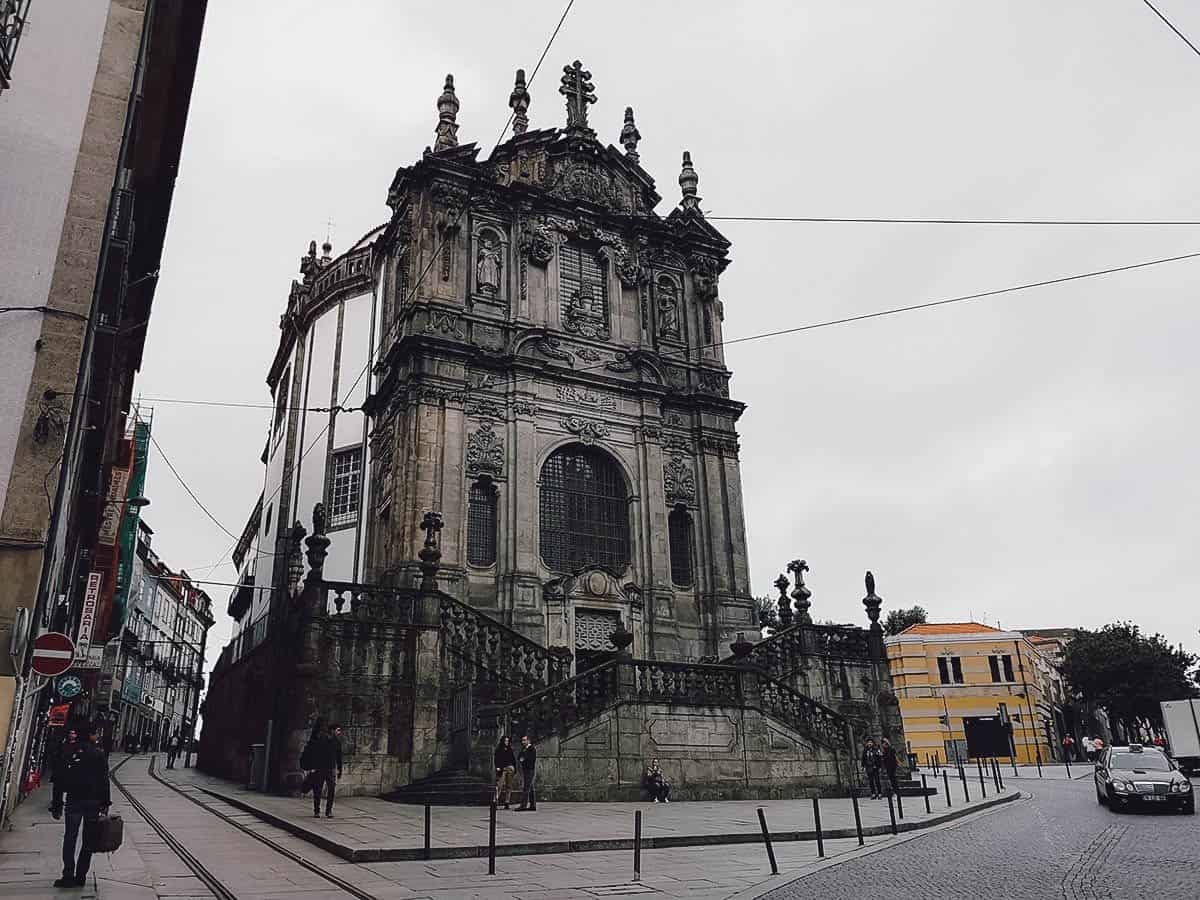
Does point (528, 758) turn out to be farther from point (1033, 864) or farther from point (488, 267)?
point (488, 267)

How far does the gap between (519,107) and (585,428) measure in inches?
474

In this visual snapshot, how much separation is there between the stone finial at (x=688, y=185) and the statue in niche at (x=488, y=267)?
8.57 meters

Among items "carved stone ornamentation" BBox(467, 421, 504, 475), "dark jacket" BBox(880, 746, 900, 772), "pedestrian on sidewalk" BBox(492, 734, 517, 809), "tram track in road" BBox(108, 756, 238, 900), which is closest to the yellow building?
"carved stone ornamentation" BBox(467, 421, 504, 475)

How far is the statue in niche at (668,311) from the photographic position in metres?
31.8

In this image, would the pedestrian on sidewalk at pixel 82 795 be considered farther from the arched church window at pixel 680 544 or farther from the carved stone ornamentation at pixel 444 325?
the arched church window at pixel 680 544

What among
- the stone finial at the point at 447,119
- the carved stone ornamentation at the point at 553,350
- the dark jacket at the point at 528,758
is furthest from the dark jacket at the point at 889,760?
the stone finial at the point at 447,119

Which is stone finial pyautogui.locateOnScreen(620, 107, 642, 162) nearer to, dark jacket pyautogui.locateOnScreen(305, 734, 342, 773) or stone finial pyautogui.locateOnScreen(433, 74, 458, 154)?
stone finial pyautogui.locateOnScreen(433, 74, 458, 154)

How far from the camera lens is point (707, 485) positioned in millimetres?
30156

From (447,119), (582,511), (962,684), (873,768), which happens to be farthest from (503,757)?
(962,684)

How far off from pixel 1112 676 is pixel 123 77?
6336cm

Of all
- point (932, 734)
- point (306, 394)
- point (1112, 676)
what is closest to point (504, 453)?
point (306, 394)

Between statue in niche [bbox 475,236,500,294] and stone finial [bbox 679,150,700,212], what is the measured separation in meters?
8.57

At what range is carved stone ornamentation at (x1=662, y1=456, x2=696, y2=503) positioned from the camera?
29.6 meters

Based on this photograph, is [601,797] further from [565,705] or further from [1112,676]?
[1112,676]
